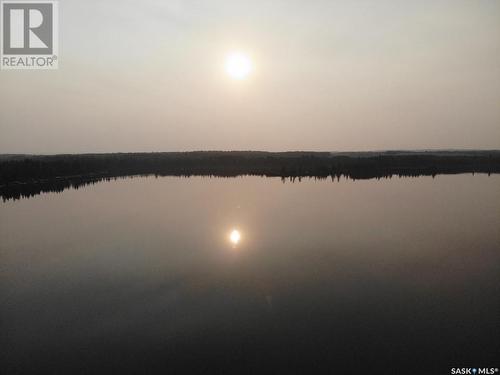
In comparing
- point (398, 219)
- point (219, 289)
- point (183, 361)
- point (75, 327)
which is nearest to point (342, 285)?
point (219, 289)

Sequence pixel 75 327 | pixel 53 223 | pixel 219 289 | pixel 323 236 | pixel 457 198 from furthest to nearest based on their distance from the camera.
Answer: pixel 457 198 < pixel 53 223 < pixel 323 236 < pixel 219 289 < pixel 75 327

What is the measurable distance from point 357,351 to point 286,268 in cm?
493

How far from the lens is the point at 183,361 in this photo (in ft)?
23.0

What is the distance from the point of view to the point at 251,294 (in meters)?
9.99

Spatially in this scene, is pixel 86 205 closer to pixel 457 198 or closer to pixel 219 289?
pixel 219 289

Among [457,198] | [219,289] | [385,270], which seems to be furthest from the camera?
[457,198]

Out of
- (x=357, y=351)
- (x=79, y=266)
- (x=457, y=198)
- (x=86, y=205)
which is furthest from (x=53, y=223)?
(x=457, y=198)

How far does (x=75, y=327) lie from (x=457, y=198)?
89.5ft

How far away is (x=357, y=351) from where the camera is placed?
23.9ft

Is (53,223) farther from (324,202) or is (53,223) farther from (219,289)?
(324,202)

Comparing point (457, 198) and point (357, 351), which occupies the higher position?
point (457, 198)

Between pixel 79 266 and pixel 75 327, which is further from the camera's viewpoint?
pixel 79 266

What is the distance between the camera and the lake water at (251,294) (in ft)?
23.6

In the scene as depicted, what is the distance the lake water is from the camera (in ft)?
23.6
